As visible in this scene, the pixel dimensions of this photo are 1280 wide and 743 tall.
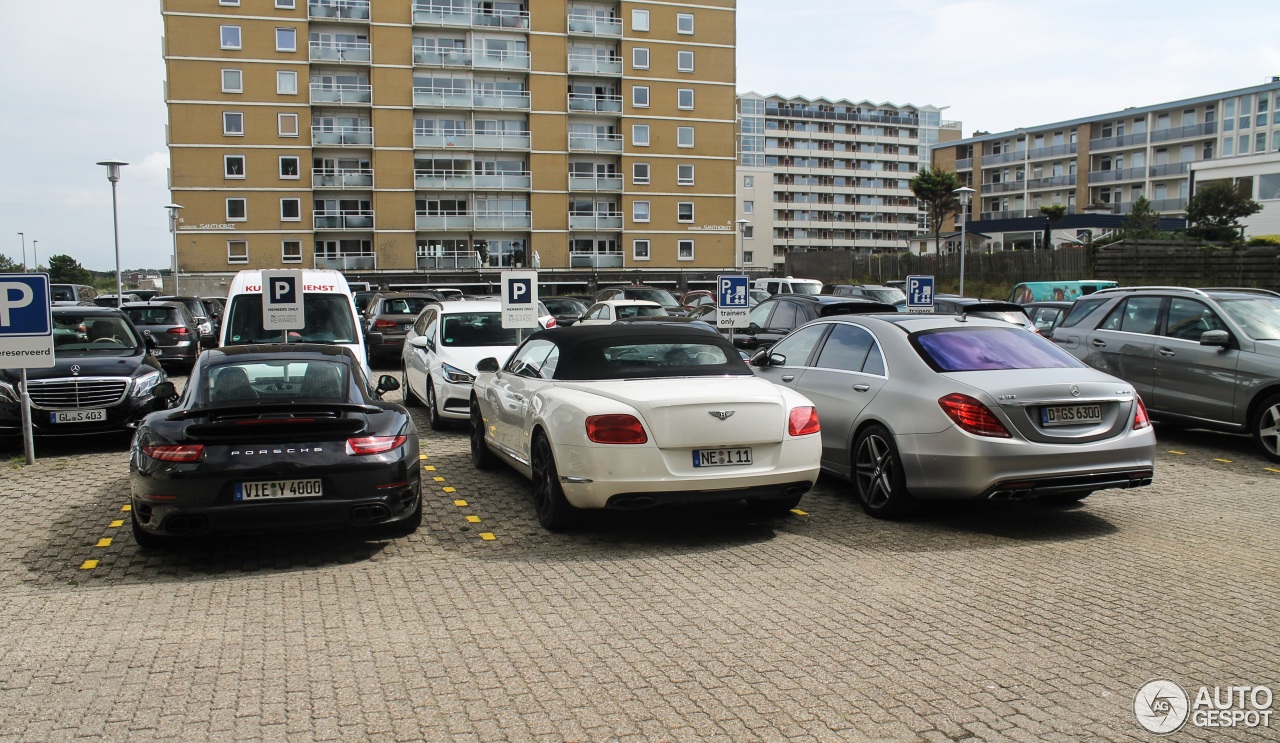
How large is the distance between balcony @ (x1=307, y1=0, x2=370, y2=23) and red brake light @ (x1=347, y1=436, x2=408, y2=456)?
59.2 metres

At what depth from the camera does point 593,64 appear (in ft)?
213

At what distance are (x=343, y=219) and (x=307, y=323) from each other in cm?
4988

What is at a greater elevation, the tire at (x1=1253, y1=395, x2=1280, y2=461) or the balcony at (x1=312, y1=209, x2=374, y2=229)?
the balcony at (x1=312, y1=209, x2=374, y2=229)

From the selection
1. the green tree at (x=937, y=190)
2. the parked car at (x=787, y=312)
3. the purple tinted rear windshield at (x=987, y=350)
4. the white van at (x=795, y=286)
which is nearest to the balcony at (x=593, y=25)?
the white van at (x=795, y=286)

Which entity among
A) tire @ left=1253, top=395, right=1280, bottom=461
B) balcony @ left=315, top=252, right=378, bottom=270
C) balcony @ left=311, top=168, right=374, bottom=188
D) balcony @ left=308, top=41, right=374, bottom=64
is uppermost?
balcony @ left=308, top=41, right=374, bottom=64

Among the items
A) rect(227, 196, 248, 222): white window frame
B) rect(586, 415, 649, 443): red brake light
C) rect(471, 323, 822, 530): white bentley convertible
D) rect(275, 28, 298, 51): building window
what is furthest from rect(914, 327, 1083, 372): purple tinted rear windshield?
rect(275, 28, 298, 51): building window

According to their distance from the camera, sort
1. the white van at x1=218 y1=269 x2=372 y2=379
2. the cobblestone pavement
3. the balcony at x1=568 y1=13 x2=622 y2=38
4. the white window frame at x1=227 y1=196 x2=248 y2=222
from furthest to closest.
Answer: the balcony at x1=568 y1=13 x2=622 y2=38 < the white window frame at x1=227 y1=196 x2=248 y2=222 < the white van at x1=218 y1=269 x2=372 y2=379 < the cobblestone pavement

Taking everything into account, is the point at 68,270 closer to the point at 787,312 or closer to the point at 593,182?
the point at 593,182

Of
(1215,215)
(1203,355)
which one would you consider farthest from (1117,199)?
(1203,355)

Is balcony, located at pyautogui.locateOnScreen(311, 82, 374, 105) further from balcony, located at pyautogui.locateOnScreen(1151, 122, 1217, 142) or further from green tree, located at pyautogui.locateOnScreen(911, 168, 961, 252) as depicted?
balcony, located at pyautogui.locateOnScreen(1151, 122, 1217, 142)

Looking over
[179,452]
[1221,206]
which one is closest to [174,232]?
[179,452]

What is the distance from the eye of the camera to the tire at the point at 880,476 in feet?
25.0

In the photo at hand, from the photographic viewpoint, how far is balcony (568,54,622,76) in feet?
212

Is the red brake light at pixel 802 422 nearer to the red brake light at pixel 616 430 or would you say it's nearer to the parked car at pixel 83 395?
the red brake light at pixel 616 430
